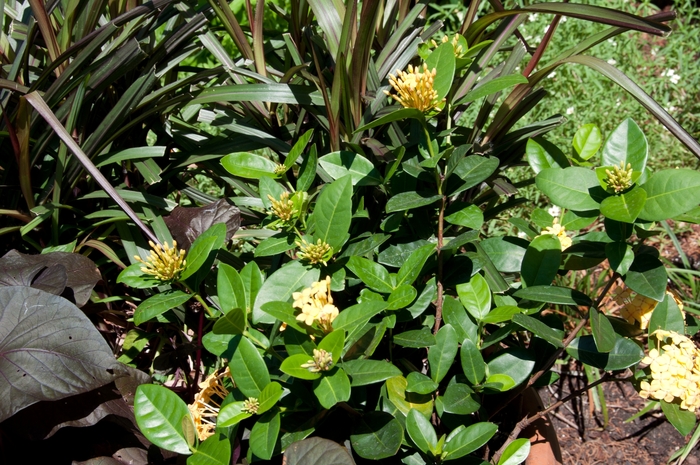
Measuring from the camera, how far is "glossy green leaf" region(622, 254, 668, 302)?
91 cm

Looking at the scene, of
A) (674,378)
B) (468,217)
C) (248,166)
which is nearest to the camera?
(674,378)

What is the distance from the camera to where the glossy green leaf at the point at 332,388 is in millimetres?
846

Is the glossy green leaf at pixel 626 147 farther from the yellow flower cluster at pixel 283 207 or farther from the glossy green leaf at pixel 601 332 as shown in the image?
the yellow flower cluster at pixel 283 207

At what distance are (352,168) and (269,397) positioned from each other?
1.47ft

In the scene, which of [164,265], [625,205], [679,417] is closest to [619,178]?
[625,205]

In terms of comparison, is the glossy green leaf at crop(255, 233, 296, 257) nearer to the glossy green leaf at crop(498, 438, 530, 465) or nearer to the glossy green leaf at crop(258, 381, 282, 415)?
the glossy green leaf at crop(258, 381, 282, 415)

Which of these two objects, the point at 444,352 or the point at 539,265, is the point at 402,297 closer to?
the point at 444,352

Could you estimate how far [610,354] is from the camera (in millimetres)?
1011

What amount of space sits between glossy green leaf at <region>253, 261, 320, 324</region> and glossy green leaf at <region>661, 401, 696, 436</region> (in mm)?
621

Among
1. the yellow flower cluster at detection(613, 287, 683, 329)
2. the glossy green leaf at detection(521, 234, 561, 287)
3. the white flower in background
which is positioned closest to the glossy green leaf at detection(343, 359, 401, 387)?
the glossy green leaf at detection(521, 234, 561, 287)

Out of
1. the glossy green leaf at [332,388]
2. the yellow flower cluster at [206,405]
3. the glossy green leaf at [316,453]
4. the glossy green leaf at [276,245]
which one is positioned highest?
the glossy green leaf at [276,245]

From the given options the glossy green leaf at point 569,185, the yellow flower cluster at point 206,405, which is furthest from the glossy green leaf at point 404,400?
the glossy green leaf at point 569,185

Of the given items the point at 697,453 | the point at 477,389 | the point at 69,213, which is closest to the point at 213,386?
the point at 477,389

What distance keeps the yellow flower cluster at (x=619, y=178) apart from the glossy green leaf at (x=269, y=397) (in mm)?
589
